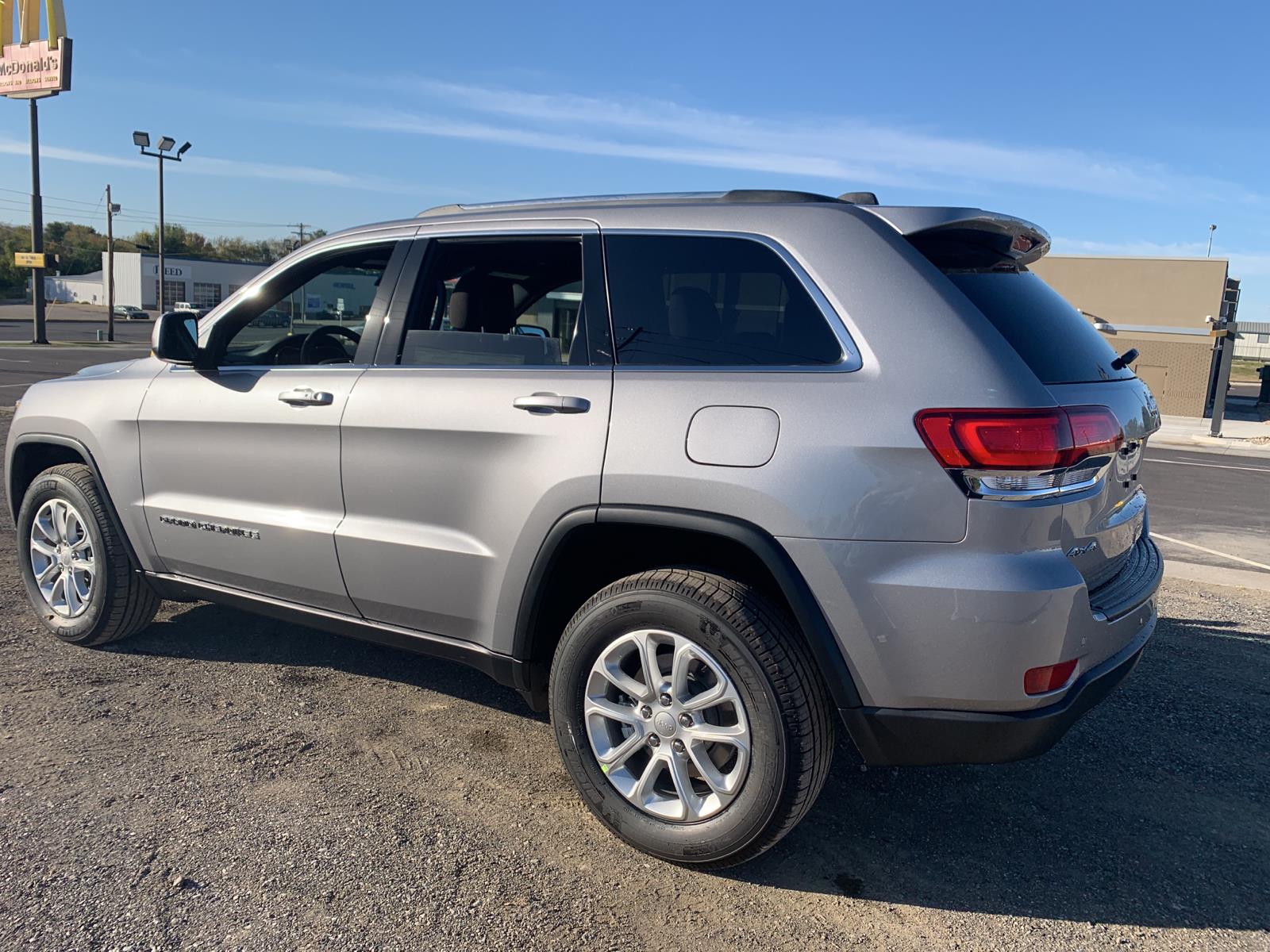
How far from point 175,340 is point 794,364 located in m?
2.50

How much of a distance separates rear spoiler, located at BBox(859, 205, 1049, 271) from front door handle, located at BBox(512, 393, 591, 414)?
0.98 metres

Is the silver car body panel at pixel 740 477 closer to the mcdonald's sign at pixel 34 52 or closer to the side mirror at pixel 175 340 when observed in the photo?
the side mirror at pixel 175 340

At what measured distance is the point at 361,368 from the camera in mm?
3494

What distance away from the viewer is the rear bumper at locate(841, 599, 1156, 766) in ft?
8.16

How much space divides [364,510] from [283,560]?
48 centimetres

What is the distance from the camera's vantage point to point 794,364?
2.67m

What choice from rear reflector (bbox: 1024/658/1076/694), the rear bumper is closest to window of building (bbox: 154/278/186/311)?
Answer: the rear bumper

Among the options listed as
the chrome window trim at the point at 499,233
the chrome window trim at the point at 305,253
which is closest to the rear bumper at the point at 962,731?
the chrome window trim at the point at 499,233

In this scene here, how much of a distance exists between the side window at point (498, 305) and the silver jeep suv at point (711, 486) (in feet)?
0.05

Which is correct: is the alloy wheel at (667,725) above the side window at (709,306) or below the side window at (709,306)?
below

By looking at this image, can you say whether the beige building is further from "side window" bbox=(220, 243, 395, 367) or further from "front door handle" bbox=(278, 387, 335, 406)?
"front door handle" bbox=(278, 387, 335, 406)

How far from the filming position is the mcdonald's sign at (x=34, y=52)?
988 inches

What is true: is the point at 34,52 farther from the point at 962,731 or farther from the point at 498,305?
the point at 962,731

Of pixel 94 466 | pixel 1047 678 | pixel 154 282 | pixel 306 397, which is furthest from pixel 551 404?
pixel 154 282
